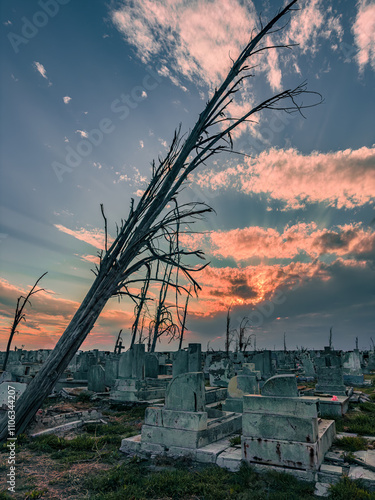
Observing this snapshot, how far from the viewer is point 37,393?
6.29m

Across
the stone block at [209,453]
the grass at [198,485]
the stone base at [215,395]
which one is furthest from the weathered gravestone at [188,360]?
the grass at [198,485]

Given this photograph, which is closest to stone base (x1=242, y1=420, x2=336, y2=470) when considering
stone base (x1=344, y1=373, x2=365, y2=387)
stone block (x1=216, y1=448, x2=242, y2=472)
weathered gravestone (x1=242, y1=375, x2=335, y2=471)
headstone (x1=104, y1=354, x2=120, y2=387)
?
weathered gravestone (x1=242, y1=375, x2=335, y2=471)

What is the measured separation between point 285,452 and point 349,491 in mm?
1073

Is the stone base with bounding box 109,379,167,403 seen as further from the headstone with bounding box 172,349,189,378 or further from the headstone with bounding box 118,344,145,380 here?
the headstone with bounding box 172,349,189,378

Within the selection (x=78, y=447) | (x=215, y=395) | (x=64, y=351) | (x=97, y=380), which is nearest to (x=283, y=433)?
(x=78, y=447)

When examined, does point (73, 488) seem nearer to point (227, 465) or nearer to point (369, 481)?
point (227, 465)

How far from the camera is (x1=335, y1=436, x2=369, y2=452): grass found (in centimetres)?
547

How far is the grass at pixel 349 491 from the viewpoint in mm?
3682

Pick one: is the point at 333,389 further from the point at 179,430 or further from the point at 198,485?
the point at 198,485

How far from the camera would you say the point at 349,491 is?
3779mm

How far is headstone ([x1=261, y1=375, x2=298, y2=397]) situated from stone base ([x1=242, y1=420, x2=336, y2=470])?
688 mm

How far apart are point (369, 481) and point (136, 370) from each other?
912 cm

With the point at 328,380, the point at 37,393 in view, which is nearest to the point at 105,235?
the point at 37,393

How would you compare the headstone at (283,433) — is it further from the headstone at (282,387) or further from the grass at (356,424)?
the grass at (356,424)
